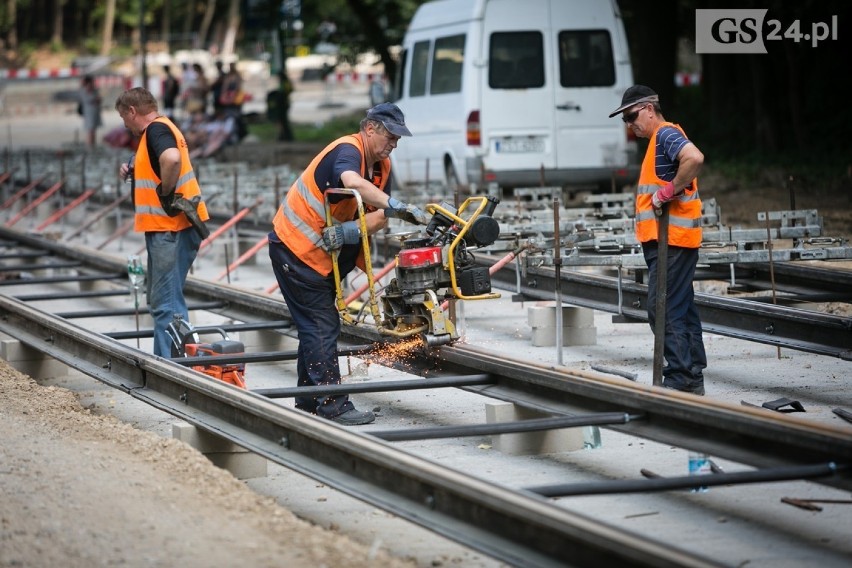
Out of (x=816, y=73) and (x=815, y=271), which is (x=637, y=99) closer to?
(x=815, y=271)

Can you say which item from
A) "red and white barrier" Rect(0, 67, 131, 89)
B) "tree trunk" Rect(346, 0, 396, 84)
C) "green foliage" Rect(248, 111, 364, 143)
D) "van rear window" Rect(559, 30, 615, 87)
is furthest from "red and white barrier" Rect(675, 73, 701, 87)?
"red and white barrier" Rect(0, 67, 131, 89)

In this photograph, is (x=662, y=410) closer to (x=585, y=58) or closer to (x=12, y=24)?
(x=585, y=58)

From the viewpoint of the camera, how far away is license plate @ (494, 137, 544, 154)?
1816 cm

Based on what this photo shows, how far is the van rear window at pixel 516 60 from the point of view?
710 inches

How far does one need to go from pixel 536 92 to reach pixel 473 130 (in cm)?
93

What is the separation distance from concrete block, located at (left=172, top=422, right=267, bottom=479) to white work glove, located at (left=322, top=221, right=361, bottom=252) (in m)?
1.26

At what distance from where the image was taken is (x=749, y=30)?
24.3 meters

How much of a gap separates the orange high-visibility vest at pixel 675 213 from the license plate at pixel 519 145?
31.7ft

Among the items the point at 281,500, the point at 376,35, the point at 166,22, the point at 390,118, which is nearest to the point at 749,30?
the point at 376,35

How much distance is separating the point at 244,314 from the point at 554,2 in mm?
8216

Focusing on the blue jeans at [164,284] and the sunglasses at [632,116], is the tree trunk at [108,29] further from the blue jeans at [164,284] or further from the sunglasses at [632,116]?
the sunglasses at [632,116]

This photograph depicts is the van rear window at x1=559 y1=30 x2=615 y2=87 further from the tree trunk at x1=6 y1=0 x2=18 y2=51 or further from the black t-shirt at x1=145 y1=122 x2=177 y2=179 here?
the tree trunk at x1=6 y1=0 x2=18 y2=51

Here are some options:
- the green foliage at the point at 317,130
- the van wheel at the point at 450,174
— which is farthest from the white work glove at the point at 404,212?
the green foliage at the point at 317,130

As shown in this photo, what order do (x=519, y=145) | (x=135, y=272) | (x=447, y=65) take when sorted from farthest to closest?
(x=447, y=65)
(x=519, y=145)
(x=135, y=272)
